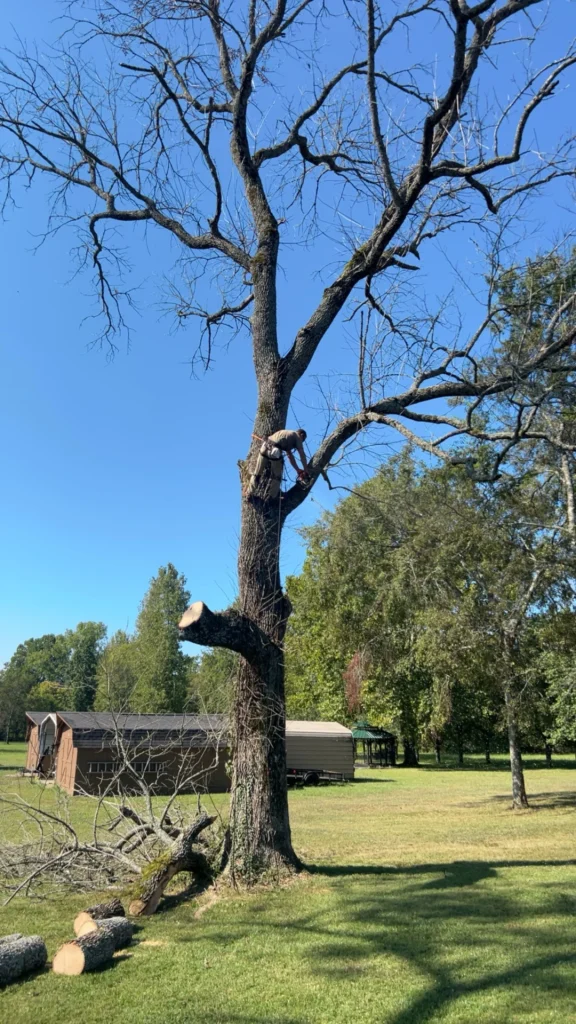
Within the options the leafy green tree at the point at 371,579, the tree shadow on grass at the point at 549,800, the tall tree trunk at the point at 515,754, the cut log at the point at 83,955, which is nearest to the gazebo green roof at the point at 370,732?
the leafy green tree at the point at 371,579

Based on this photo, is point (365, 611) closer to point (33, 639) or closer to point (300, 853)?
point (300, 853)

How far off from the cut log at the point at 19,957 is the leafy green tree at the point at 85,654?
50892mm

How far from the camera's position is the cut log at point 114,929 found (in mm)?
5074

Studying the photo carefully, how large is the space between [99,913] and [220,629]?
245 centimetres

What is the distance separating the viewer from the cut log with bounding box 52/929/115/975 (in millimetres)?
4746

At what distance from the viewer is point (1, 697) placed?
172 ft

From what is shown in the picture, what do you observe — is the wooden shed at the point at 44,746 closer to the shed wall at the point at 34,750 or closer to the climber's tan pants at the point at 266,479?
the shed wall at the point at 34,750

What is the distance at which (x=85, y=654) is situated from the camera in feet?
228

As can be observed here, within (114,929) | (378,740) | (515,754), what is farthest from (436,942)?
(378,740)

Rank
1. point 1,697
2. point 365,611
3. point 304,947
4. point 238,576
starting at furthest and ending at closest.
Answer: point 1,697
point 365,611
point 238,576
point 304,947

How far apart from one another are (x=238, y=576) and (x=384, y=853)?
16.5ft

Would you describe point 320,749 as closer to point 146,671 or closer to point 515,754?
point 515,754

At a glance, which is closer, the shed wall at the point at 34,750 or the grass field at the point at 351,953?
the grass field at the point at 351,953

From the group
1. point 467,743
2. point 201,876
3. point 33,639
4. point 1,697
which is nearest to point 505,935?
point 201,876
